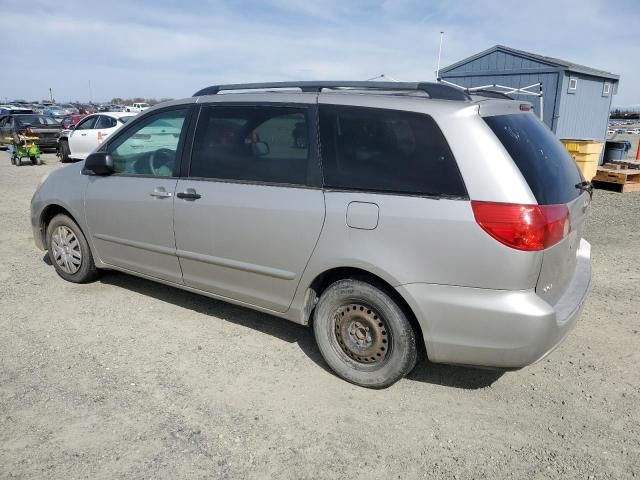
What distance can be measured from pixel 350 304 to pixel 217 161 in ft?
4.63

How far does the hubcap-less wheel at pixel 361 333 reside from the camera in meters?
3.09

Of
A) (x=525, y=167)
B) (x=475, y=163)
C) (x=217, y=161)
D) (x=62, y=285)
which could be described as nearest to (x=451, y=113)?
(x=475, y=163)

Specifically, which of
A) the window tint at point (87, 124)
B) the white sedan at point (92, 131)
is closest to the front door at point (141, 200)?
the white sedan at point (92, 131)

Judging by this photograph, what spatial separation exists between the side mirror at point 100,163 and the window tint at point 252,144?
2.98 feet

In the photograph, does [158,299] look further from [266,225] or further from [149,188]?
[266,225]

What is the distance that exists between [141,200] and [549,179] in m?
2.93

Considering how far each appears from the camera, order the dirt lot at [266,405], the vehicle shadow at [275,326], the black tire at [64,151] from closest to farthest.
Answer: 1. the dirt lot at [266,405]
2. the vehicle shadow at [275,326]
3. the black tire at [64,151]

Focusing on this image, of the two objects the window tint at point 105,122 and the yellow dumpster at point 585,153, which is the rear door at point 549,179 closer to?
the yellow dumpster at point 585,153

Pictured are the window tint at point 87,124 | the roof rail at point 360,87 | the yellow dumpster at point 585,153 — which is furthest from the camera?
the window tint at point 87,124

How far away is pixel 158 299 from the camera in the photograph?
181 inches

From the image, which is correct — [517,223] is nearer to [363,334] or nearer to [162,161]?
[363,334]

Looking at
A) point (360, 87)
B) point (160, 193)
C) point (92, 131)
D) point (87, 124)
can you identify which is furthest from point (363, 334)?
point (87, 124)

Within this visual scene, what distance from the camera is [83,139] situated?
574 inches

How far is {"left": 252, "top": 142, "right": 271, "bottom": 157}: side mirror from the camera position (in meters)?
3.41
